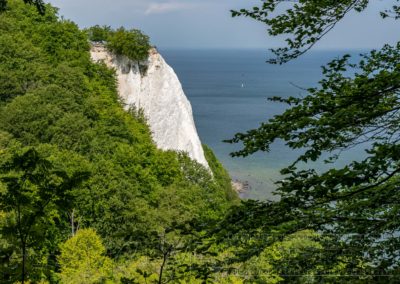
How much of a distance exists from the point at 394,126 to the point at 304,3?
1915 mm

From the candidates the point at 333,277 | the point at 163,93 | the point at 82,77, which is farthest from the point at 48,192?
the point at 163,93

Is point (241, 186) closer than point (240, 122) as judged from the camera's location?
Yes

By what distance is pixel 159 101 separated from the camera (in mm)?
42094

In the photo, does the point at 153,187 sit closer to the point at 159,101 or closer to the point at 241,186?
the point at 159,101

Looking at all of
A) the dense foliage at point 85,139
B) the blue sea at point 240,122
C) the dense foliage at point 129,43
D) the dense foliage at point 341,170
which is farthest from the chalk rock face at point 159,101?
the dense foliage at point 341,170

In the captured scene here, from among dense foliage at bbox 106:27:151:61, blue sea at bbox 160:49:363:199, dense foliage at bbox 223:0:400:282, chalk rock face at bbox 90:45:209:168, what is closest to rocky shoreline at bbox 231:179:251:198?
blue sea at bbox 160:49:363:199

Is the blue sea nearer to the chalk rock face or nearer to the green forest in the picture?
the chalk rock face

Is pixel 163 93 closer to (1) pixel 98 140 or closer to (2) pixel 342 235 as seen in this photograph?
(1) pixel 98 140

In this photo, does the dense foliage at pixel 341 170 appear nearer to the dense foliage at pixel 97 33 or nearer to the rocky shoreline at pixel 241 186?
→ the dense foliage at pixel 97 33

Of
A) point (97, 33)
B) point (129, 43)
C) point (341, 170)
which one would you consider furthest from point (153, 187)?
point (341, 170)

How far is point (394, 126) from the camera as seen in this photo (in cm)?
513

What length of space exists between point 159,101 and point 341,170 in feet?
126

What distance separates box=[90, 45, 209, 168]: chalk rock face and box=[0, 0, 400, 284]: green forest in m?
1.50

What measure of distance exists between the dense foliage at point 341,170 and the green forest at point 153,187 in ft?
0.05
